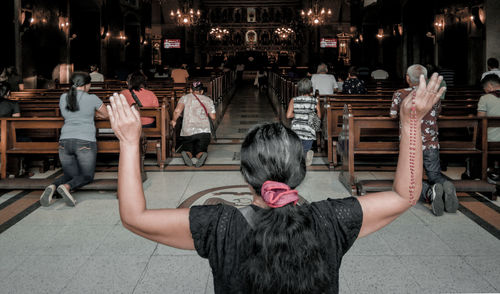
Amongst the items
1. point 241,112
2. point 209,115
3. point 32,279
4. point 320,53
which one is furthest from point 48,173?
point 320,53

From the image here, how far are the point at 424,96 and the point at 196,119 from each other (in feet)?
21.9

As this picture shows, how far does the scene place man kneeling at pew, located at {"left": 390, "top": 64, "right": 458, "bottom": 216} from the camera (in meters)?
4.84

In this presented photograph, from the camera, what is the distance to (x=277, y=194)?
4.63ft

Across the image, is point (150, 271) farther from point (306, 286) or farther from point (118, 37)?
point (118, 37)

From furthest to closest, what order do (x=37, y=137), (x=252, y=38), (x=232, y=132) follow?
(x=252, y=38) → (x=232, y=132) → (x=37, y=137)

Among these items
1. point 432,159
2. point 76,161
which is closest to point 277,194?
point 432,159

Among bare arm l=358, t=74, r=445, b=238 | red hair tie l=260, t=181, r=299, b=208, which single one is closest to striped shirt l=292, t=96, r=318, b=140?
bare arm l=358, t=74, r=445, b=238

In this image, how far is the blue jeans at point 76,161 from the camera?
215 inches

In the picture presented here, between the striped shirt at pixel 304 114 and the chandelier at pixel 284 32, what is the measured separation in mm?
33649

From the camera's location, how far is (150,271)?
11.7ft

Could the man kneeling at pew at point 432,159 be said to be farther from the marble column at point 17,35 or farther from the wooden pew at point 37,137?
the marble column at point 17,35

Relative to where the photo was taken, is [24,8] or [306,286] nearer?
[306,286]

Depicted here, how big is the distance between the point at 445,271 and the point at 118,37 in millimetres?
23401

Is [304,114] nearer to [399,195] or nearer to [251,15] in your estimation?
[399,195]
